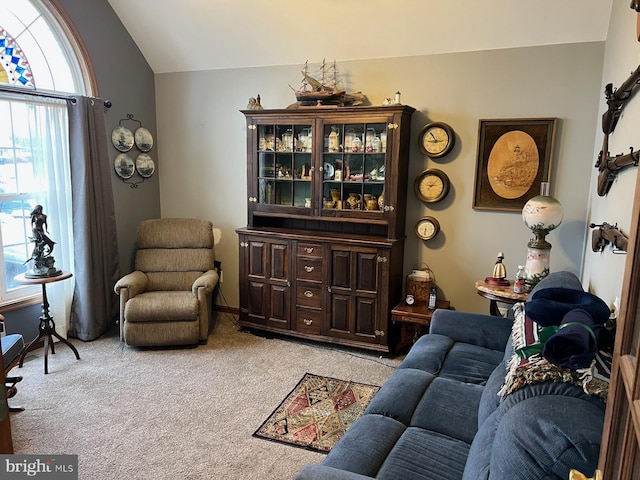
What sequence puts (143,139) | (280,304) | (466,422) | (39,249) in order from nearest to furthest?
(466,422) < (39,249) < (280,304) < (143,139)

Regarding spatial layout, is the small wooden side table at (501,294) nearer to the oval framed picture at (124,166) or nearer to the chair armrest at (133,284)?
the chair armrest at (133,284)

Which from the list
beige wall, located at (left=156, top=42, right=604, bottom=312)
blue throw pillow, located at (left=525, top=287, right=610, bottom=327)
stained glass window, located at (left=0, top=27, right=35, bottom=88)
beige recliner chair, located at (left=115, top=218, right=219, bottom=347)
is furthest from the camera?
beige recliner chair, located at (left=115, top=218, right=219, bottom=347)

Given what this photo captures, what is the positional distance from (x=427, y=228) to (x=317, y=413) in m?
1.74

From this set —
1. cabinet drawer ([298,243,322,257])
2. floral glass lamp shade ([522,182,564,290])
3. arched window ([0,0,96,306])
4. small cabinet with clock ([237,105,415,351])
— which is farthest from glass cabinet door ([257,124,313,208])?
floral glass lamp shade ([522,182,564,290])

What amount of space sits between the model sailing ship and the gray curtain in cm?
176

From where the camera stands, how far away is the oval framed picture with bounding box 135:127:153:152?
4504 mm

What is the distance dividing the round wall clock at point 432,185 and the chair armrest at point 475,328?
1.11m

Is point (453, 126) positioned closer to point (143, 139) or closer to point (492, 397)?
point (492, 397)

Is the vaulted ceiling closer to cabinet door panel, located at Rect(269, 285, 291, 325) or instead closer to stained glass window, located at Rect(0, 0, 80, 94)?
stained glass window, located at Rect(0, 0, 80, 94)

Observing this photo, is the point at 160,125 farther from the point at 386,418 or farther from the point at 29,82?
the point at 386,418

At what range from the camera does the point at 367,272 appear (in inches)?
145

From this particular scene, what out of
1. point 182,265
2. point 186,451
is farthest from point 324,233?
point 186,451

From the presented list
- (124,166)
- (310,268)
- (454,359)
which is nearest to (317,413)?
(454,359)

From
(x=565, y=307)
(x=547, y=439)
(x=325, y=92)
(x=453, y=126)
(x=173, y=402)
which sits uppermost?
(x=325, y=92)
